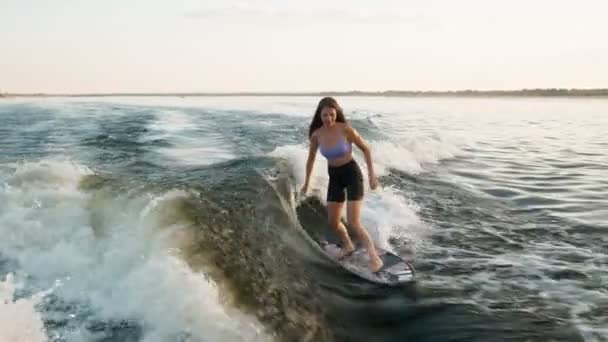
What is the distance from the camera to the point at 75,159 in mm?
13773

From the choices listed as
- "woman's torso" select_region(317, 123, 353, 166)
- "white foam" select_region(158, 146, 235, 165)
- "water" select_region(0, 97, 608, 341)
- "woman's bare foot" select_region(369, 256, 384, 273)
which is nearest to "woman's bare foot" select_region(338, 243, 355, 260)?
"water" select_region(0, 97, 608, 341)

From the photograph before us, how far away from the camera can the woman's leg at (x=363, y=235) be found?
7082 mm

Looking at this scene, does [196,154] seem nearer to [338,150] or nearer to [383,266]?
[338,150]

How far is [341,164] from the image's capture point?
7.30m

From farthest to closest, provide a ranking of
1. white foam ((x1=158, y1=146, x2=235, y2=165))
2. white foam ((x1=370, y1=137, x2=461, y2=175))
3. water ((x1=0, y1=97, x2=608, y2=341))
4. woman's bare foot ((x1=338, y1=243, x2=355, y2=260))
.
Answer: white foam ((x1=370, y1=137, x2=461, y2=175)), white foam ((x1=158, y1=146, x2=235, y2=165)), woman's bare foot ((x1=338, y1=243, x2=355, y2=260)), water ((x1=0, y1=97, x2=608, y2=341))

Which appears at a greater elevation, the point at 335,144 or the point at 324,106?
the point at 324,106

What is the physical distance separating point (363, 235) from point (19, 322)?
4.13 metres

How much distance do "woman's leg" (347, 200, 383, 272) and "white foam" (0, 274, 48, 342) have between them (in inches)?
152

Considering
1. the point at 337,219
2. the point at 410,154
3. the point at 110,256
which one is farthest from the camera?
the point at 410,154

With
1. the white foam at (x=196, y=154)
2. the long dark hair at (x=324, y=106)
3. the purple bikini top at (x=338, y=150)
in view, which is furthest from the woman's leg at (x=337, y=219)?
the white foam at (x=196, y=154)

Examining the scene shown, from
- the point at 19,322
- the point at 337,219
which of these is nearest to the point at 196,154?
the point at 337,219

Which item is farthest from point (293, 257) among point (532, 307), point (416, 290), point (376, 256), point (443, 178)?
point (443, 178)

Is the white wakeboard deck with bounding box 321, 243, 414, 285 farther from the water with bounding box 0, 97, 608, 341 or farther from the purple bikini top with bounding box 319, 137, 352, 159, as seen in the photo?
the purple bikini top with bounding box 319, 137, 352, 159

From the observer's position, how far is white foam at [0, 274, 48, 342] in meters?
4.28
